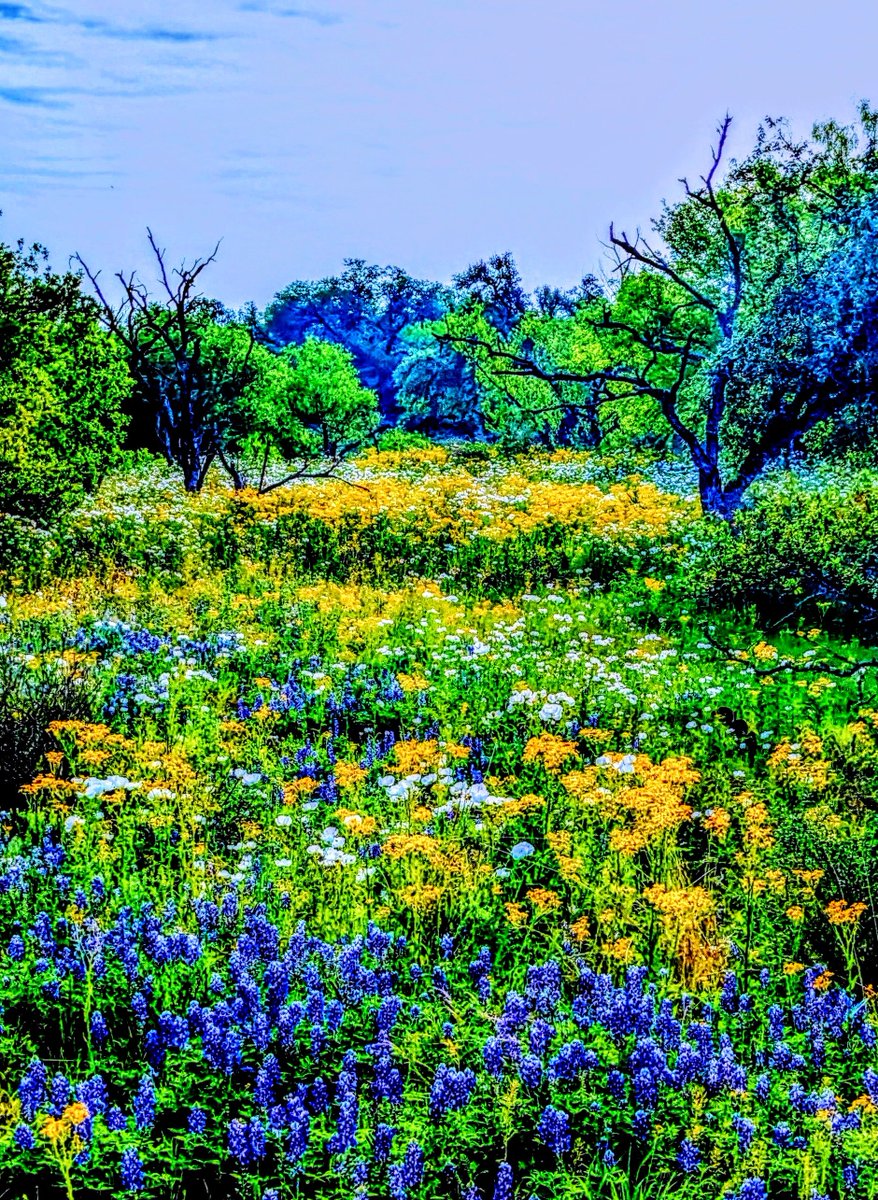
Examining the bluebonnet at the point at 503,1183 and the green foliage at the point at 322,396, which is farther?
the green foliage at the point at 322,396

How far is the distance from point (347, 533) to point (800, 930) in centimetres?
1143

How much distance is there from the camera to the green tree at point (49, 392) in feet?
42.2

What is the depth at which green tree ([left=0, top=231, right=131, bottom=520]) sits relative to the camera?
12867 millimetres

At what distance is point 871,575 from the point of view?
33.3ft

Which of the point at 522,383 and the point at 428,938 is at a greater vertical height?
the point at 522,383

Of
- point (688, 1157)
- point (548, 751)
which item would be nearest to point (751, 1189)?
point (688, 1157)

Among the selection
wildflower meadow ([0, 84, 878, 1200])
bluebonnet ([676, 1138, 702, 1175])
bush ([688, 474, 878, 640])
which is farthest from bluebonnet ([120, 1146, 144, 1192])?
bush ([688, 474, 878, 640])

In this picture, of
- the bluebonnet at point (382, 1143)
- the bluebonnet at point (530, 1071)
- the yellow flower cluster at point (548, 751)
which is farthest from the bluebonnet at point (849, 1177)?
the yellow flower cluster at point (548, 751)

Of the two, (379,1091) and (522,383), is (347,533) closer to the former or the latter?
(379,1091)

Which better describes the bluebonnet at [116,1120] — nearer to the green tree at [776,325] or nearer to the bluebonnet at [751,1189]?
the bluebonnet at [751,1189]

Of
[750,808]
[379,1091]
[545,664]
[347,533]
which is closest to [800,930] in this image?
[750,808]

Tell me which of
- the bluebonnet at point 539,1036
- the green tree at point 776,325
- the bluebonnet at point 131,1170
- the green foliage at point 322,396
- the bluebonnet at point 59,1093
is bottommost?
the bluebonnet at point 131,1170

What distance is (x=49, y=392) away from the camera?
14883mm

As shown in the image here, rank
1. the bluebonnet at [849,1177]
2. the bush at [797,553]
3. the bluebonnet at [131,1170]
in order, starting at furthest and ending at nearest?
the bush at [797,553], the bluebonnet at [849,1177], the bluebonnet at [131,1170]
